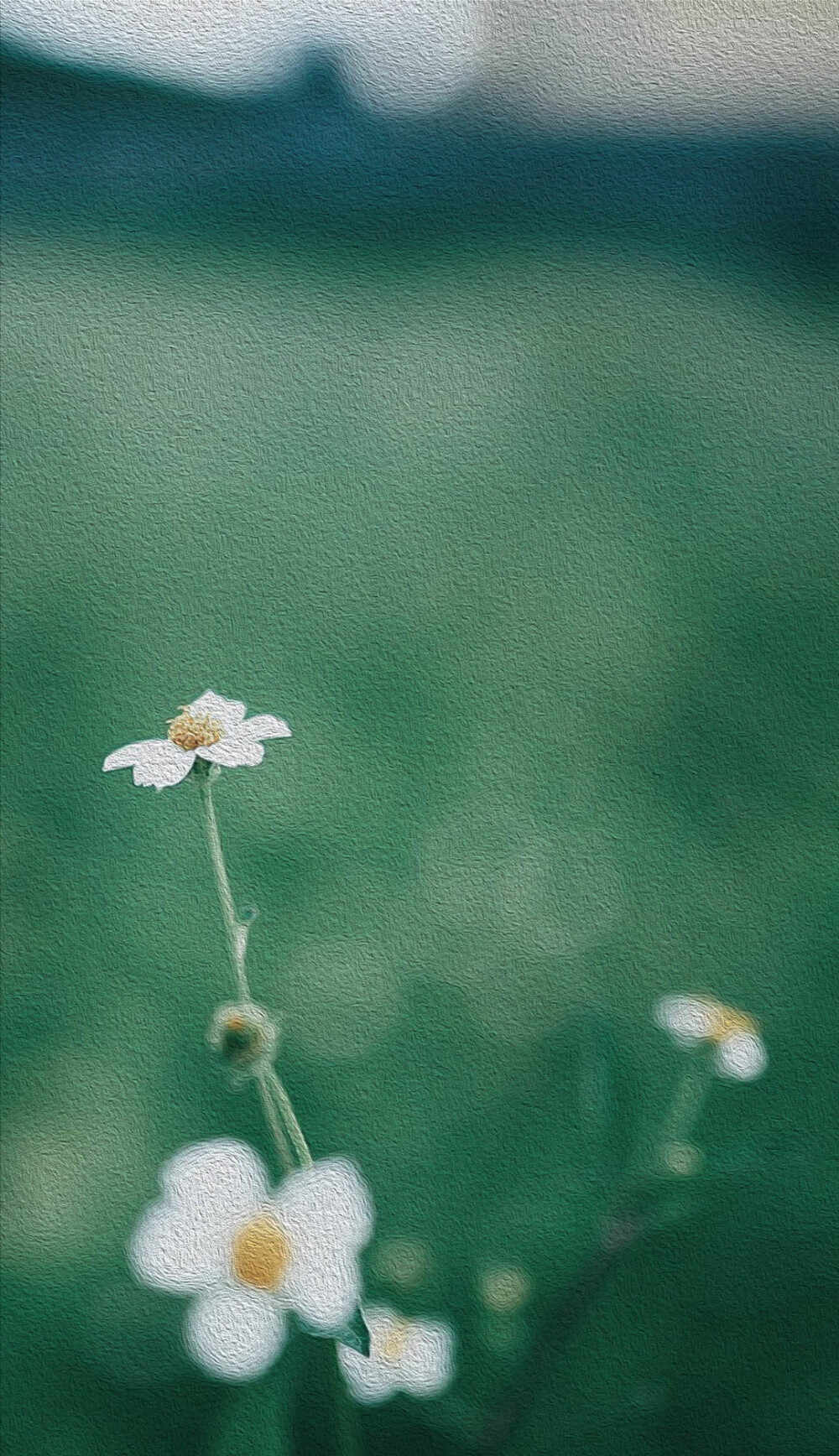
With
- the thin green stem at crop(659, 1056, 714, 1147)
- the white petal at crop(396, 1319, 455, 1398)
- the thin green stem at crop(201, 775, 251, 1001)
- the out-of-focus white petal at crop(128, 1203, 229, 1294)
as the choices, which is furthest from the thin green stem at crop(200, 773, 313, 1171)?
the thin green stem at crop(659, 1056, 714, 1147)

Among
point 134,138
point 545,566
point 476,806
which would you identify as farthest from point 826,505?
point 134,138

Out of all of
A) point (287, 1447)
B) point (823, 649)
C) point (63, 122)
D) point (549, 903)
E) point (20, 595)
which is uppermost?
point (63, 122)

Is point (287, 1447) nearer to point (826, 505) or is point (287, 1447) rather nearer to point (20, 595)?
point (20, 595)

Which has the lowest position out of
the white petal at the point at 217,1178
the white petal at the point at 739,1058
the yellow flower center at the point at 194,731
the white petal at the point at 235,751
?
the white petal at the point at 739,1058

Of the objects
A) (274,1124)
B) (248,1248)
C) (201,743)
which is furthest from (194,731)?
(248,1248)

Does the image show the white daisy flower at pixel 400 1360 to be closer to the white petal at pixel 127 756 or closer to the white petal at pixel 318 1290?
the white petal at pixel 318 1290

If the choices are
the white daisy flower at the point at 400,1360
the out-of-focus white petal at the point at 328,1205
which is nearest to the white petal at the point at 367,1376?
the white daisy flower at the point at 400,1360
